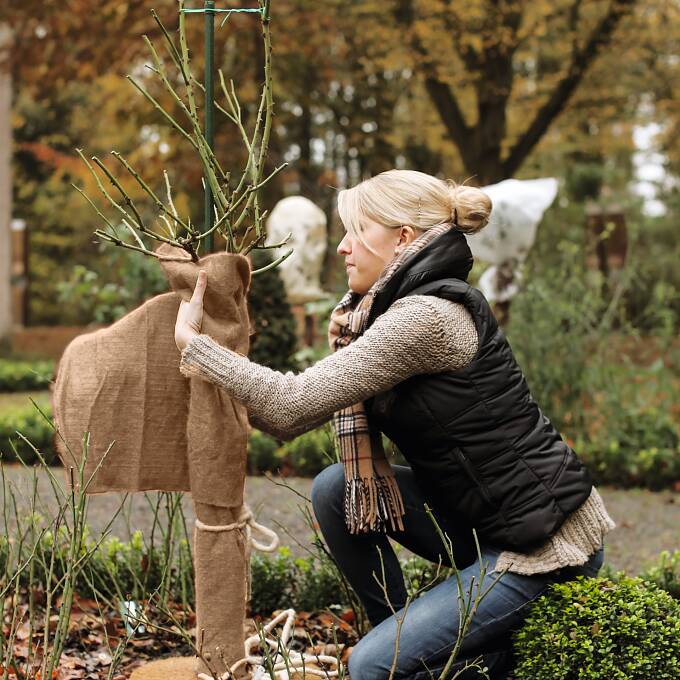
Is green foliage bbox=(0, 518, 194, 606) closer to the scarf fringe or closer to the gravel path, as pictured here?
the gravel path

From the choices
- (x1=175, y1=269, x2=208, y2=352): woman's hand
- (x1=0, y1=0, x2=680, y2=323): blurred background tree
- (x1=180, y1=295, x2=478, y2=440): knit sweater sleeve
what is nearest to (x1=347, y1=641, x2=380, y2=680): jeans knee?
(x1=180, y1=295, x2=478, y2=440): knit sweater sleeve

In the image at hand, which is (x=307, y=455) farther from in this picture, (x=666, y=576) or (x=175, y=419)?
(x=175, y=419)

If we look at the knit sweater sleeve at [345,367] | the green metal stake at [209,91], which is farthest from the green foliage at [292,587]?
the green metal stake at [209,91]

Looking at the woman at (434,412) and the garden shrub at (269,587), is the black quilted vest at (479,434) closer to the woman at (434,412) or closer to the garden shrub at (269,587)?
the woman at (434,412)

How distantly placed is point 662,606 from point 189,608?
5.17 feet

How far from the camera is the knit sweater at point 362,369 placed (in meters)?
2.23

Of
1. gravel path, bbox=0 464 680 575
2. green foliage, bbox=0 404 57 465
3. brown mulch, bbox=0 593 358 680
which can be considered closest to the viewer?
brown mulch, bbox=0 593 358 680

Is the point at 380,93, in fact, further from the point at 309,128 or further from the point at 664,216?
the point at 664,216

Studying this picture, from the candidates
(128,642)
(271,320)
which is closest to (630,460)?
(271,320)

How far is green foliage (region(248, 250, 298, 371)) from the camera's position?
277 inches

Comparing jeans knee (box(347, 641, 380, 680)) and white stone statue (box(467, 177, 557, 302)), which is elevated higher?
white stone statue (box(467, 177, 557, 302))

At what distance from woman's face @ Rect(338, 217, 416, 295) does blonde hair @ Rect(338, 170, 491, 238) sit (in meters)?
0.02

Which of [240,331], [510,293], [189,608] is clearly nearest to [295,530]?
[189,608]

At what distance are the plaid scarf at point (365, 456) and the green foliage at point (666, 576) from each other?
48.0 inches
